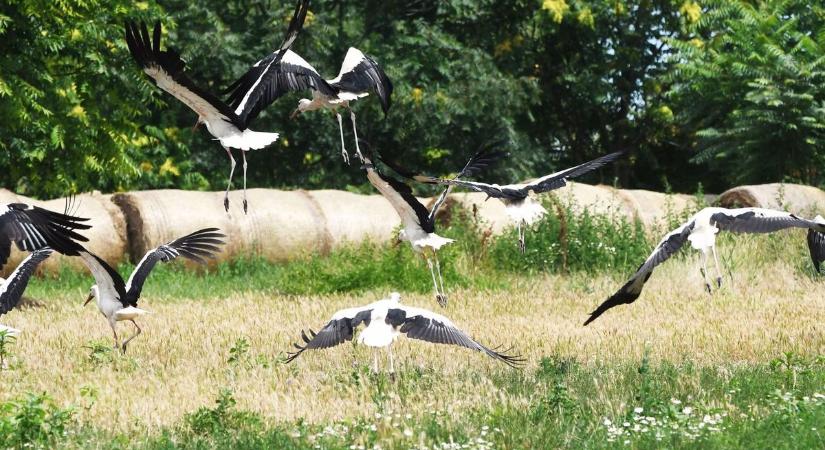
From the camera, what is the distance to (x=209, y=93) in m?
6.07

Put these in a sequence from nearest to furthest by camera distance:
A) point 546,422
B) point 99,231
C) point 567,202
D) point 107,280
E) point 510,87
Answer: point 546,422
point 107,280
point 99,231
point 567,202
point 510,87

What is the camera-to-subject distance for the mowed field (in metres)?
5.98

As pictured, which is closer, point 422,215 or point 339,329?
point 339,329

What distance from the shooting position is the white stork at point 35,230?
6.94 meters

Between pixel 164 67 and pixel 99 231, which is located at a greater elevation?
pixel 164 67

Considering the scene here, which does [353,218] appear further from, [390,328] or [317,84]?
[317,84]

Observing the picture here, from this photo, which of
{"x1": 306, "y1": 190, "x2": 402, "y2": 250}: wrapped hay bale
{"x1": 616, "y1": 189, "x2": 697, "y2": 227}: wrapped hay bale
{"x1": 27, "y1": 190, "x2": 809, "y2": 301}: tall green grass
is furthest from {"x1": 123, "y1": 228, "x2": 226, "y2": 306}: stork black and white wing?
{"x1": 616, "y1": 189, "x2": 697, "y2": 227}: wrapped hay bale

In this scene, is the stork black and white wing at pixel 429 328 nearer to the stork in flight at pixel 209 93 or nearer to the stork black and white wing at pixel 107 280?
the stork in flight at pixel 209 93

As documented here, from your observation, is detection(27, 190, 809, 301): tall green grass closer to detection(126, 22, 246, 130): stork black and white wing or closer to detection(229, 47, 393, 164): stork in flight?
detection(229, 47, 393, 164): stork in flight

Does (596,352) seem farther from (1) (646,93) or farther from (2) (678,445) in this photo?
(1) (646,93)

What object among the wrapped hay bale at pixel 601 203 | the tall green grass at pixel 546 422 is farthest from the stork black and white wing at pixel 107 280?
the wrapped hay bale at pixel 601 203

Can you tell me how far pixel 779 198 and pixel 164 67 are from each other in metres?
12.0

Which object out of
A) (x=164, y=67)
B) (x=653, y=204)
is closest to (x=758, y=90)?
(x=653, y=204)

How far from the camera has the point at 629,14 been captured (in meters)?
27.6
